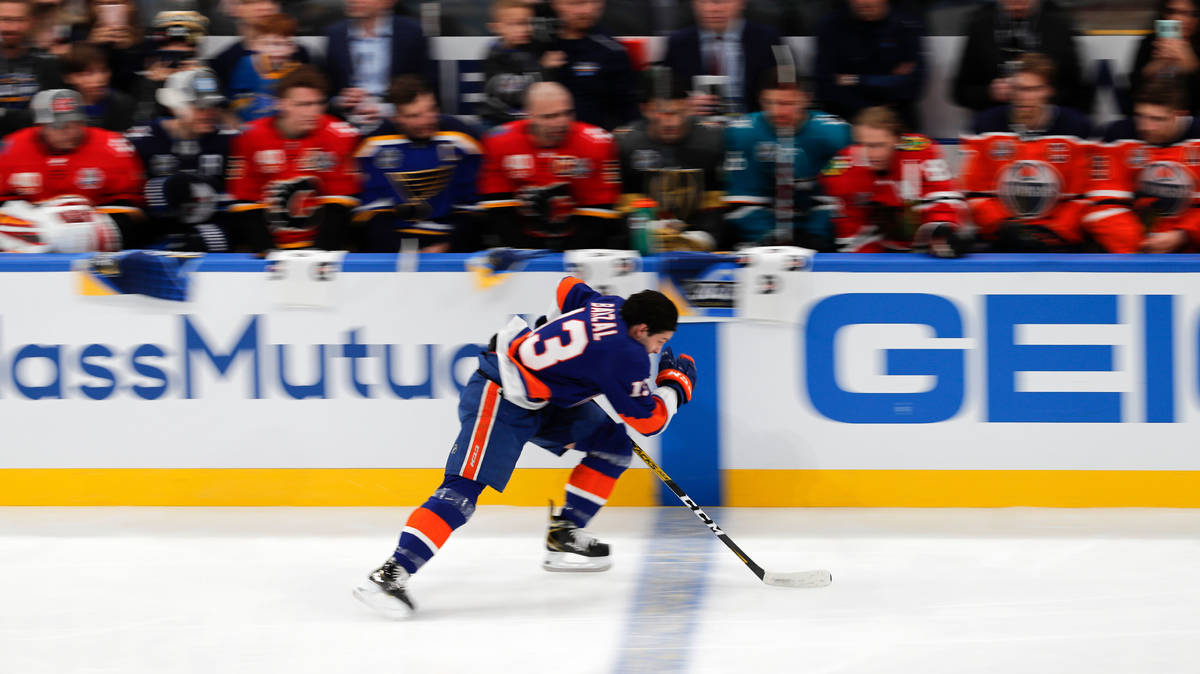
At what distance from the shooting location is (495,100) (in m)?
5.93

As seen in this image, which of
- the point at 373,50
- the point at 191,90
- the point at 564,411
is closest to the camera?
the point at 564,411

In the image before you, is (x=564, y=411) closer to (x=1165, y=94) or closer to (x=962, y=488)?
(x=962, y=488)

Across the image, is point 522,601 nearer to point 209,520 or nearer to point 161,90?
point 209,520

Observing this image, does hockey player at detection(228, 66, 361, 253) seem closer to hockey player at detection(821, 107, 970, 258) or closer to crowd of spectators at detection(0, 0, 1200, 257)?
crowd of spectators at detection(0, 0, 1200, 257)

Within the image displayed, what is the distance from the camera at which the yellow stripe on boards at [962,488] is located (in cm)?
519

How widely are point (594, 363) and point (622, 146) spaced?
1483mm

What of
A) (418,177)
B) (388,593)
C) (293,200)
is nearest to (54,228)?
(293,200)

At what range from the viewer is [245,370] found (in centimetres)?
530

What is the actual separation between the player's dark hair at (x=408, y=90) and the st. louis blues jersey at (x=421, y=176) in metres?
0.15

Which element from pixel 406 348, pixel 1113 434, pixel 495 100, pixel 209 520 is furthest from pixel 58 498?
pixel 1113 434

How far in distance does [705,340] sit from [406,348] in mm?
1184

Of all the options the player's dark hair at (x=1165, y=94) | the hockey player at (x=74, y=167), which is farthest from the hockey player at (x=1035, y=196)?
the hockey player at (x=74, y=167)

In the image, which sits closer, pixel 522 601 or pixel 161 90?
pixel 522 601

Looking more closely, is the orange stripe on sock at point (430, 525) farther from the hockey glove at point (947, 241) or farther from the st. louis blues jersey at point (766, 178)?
the hockey glove at point (947, 241)
